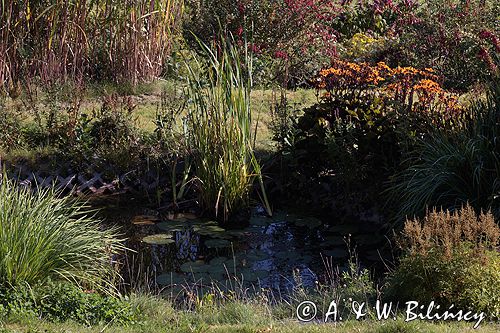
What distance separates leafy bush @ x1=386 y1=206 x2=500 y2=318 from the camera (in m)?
5.86

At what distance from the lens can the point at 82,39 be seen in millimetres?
12617

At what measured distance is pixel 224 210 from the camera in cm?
924

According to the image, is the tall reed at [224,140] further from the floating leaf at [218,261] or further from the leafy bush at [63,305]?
the leafy bush at [63,305]

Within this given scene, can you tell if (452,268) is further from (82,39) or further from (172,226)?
(82,39)

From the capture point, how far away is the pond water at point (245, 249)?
7.78 meters

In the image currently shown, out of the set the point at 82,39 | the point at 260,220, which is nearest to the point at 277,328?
the point at 260,220

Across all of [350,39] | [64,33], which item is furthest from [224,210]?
[350,39]

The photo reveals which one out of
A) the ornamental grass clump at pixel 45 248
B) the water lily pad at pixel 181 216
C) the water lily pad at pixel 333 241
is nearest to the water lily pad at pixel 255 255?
the water lily pad at pixel 333 241

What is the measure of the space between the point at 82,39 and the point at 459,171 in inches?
266

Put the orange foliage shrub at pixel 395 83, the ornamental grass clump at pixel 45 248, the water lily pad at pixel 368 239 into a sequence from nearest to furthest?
1. the ornamental grass clump at pixel 45 248
2. the water lily pad at pixel 368 239
3. the orange foliage shrub at pixel 395 83

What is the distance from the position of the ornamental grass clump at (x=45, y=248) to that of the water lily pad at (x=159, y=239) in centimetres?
141

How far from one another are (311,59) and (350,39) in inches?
103

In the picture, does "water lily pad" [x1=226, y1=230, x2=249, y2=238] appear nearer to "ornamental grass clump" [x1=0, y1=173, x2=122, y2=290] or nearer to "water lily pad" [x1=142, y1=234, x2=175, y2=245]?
"water lily pad" [x1=142, y1=234, x2=175, y2=245]

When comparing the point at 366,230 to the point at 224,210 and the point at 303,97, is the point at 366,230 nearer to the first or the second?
the point at 224,210
